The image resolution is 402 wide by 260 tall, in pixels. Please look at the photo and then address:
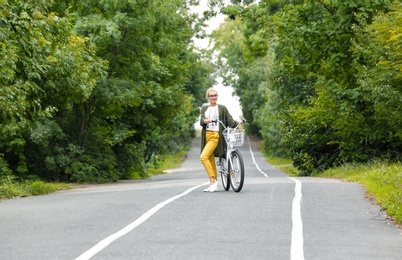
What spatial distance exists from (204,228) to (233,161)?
4.95m

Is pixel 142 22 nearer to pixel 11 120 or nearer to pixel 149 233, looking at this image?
pixel 11 120

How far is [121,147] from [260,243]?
2900 centimetres

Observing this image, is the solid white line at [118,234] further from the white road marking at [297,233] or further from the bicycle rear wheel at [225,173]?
the bicycle rear wheel at [225,173]

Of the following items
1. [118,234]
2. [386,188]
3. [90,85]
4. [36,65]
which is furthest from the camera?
[90,85]

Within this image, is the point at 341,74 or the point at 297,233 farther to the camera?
the point at 341,74

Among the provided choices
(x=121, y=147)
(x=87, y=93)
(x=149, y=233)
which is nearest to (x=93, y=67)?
(x=87, y=93)

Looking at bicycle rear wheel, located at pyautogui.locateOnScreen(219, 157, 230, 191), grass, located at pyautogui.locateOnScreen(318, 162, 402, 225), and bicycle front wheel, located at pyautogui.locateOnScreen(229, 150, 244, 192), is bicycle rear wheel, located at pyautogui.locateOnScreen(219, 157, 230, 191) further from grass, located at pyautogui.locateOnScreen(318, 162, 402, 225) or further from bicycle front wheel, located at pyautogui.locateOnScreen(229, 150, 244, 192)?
grass, located at pyautogui.locateOnScreen(318, 162, 402, 225)

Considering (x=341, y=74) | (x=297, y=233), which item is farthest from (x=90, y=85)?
(x=297, y=233)

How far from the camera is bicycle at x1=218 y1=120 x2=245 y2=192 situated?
14.5 metres

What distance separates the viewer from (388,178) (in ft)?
57.5

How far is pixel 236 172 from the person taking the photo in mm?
14789

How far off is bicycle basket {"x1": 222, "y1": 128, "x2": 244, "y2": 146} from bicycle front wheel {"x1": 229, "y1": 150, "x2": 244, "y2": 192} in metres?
0.19

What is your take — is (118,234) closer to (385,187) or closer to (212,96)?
(212,96)

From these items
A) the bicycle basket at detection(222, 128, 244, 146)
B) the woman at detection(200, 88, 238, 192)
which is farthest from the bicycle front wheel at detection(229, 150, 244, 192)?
the woman at detection(200, 88, 238, 192)
